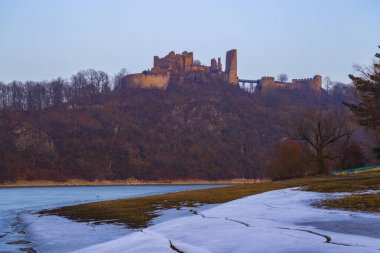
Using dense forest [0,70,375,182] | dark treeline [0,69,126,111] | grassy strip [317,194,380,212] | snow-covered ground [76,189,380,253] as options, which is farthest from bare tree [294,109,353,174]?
dark treeline [0,69,126,111]

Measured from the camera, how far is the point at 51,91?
525 feet

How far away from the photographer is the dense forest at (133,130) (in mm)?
124625

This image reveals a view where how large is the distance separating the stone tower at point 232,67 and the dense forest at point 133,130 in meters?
9.13

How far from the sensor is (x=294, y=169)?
4872 centimetres

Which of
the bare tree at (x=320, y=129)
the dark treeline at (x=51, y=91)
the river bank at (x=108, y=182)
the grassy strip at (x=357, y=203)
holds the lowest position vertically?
the river bank at (x=108, y=182)

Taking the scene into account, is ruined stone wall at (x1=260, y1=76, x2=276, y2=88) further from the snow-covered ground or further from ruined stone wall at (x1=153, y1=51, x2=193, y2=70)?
the snow-covered ground

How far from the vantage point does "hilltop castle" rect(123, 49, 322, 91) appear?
16875 centimetres

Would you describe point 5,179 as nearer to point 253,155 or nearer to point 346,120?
point 253,155

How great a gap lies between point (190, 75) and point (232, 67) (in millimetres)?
19158

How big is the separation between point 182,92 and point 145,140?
111 ft

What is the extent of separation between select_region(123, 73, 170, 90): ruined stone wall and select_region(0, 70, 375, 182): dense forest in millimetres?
2348

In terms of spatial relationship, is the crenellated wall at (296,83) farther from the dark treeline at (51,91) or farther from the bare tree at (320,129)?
the bare tree at (320,129)

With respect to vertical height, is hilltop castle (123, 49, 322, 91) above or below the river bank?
above

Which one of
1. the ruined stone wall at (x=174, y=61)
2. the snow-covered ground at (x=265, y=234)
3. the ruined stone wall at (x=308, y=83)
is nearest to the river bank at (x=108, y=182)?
the ruined stone wall at (x=174, y=61)
